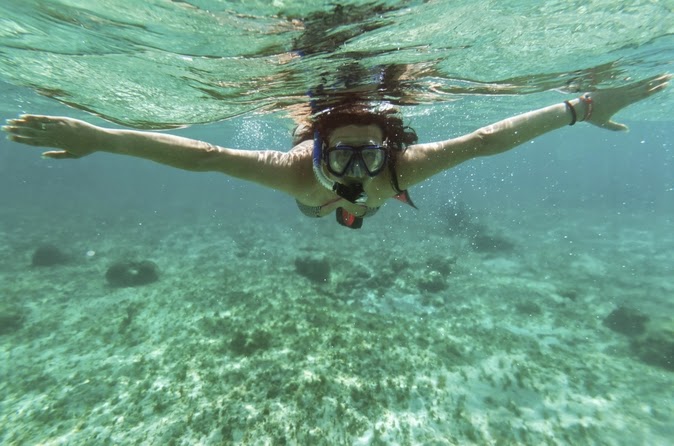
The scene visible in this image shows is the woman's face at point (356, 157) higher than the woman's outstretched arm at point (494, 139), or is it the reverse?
the woman's outstretched arm at point (494, 139)

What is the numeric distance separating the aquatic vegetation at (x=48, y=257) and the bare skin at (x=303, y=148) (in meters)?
17.4

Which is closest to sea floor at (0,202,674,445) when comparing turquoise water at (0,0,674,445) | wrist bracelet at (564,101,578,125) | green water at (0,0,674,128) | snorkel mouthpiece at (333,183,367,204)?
turquoise water at (0,0,674,445)

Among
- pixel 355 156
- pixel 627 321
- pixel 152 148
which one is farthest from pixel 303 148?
pixel 627 321

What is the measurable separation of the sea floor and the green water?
671 centimetres

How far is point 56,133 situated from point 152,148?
25.8 inches

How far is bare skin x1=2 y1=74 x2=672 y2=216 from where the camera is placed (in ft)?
8.49

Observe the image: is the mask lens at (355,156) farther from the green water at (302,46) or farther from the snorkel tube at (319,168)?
the green water at (302,46)

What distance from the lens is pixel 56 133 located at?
2504 millimetres

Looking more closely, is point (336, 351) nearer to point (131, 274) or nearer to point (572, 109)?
point (572, 109)

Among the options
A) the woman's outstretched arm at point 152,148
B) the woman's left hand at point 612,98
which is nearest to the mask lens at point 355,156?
the woman's outstretched arm at point 152,148

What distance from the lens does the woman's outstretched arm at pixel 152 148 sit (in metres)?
2.46

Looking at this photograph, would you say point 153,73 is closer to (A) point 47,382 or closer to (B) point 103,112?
(B) point 103,112

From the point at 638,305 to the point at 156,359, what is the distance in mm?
16686

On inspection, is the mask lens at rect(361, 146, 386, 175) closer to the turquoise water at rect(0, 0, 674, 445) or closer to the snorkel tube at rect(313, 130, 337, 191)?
the snorkel tube at rect(313, 130, 337, 191)
